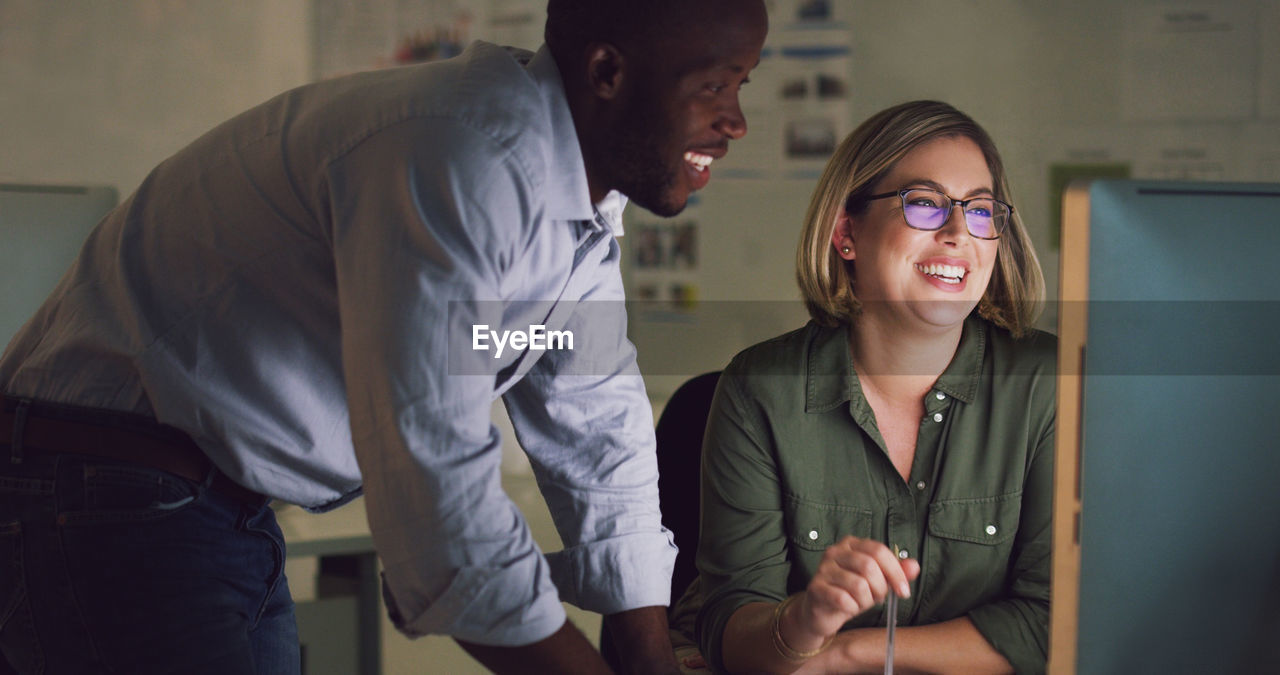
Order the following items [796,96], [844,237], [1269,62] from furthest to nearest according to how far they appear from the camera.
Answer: [796,96] < [1269,62] < [844,237]

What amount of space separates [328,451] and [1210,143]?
221 cm

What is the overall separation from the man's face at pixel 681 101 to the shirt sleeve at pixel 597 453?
0.56ft

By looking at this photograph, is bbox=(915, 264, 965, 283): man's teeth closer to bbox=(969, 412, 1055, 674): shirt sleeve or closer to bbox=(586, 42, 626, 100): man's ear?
bbox=(969, 412, 1055, 674): shirt sleeve

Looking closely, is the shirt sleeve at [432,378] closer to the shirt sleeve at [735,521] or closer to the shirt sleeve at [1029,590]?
the shirt sleeve at [735,521]

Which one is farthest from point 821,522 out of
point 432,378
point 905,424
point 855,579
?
point 432,378

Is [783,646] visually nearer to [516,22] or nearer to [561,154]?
[561,154]

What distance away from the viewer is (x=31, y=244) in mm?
1851

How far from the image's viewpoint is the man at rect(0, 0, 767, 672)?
2.56 feet

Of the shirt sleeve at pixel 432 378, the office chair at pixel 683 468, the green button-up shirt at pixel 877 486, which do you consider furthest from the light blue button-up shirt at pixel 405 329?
the office chair at pixel 683 468

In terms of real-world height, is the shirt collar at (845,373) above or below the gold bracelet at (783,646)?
above

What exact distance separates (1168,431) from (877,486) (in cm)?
64

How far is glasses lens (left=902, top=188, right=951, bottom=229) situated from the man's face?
21.7 inches

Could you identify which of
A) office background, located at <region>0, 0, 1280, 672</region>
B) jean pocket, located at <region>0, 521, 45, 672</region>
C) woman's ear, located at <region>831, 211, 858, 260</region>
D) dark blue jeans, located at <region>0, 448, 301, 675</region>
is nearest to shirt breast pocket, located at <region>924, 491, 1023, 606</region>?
woman's ear, located at <region>831, 211, 858, 260</region>

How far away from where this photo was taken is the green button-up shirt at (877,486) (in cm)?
131
